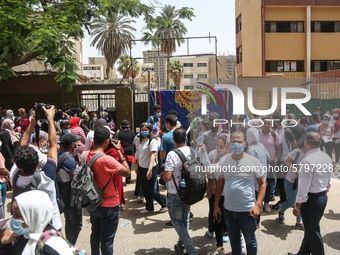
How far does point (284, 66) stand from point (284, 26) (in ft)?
11.0

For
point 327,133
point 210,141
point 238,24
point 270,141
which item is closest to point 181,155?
point 210,141

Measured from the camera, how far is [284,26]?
2656 cm

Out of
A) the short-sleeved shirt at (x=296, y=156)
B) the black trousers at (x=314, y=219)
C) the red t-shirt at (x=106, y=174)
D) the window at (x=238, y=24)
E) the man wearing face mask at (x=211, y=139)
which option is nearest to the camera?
the red t-shirt at (x=106, y=174)

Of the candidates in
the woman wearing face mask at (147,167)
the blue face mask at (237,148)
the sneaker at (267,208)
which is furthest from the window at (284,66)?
the blue face mask at (237,148)

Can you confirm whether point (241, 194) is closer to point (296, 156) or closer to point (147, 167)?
point (296, 156)

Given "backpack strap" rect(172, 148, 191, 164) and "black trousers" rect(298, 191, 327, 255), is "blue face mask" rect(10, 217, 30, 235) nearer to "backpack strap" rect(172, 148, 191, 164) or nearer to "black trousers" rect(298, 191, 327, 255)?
"backpack strap" rect(172, 148, 191, 164)

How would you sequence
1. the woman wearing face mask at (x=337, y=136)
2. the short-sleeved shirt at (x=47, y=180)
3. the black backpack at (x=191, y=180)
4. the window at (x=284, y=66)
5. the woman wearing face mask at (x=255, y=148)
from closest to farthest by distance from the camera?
the short-sleeved shirt at (x=47, y=180) < the black backpack at (x=191, y=180) < the woman wearing face mask at (x=255, y=148) < the woman wearing face mask at (x=337, y=136) < the window at (x=284, y=66)

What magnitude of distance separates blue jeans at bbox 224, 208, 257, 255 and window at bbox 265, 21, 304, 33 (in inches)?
1010

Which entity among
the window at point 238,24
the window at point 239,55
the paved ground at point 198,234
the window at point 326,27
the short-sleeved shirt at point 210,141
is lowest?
the paved ground at point 198,234

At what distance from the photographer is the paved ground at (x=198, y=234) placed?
15.3 ft

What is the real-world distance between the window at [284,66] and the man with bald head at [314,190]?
957 inches

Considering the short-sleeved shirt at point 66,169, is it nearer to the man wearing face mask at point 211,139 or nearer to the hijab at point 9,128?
the man wearing face mask at point 211,139

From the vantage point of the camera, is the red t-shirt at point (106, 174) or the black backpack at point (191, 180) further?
the black backpack at point (191, 180)

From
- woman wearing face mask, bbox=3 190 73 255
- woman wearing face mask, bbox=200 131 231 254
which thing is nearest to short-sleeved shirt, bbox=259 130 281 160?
woman wearing face mask, bbox=200 131 231 254
